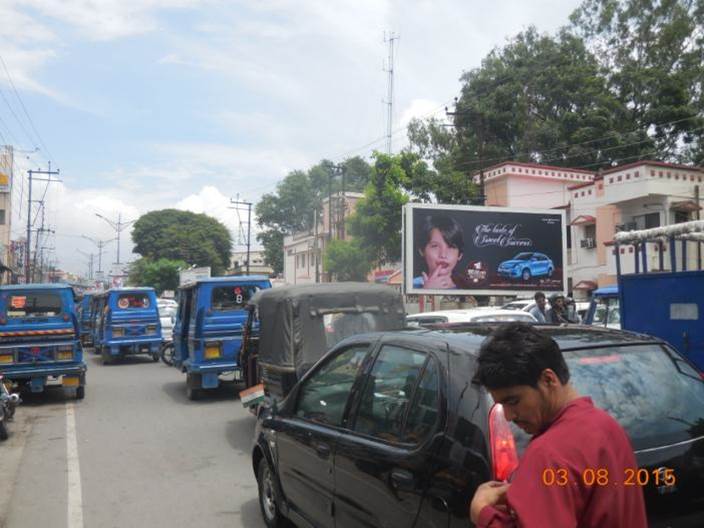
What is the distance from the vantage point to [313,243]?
52.7 meters

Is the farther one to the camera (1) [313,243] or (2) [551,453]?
(1) [313,243]

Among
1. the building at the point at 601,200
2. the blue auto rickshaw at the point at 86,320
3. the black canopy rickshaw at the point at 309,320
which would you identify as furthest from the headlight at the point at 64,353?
the building at the point at 601,200

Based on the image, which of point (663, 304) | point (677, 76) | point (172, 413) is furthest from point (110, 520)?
point (677, 76)

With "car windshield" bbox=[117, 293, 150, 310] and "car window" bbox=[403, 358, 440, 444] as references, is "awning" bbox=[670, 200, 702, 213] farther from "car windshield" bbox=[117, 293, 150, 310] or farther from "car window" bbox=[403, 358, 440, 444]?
"car window" bbox=[403, 358, 440, 444]

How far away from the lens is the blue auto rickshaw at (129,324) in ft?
60.4

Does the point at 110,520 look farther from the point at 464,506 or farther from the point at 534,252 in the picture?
the point at 534,252

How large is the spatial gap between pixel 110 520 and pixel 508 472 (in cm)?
418

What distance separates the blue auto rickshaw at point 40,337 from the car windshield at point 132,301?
639 cm

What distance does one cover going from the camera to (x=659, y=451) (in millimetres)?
2803

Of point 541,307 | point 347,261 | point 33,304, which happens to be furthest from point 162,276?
point 541,307

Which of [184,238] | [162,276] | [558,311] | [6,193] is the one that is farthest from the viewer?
[184,238]

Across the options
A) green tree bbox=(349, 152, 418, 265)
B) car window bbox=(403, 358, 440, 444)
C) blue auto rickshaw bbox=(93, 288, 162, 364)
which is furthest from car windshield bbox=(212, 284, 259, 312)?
green tree bbox=(349, 152, 418, 265)

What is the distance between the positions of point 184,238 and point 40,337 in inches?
2356

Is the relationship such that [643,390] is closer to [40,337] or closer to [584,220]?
[40,337]
